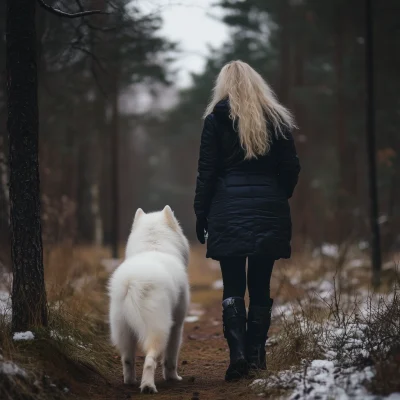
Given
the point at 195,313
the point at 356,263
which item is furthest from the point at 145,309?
the point at 356,263

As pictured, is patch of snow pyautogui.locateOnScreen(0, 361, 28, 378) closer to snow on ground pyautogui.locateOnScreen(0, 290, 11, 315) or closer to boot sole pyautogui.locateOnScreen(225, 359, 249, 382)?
snow on ground pyautogui.locateOnScreen(0, 290, 11, 315)

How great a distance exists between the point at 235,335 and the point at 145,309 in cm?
82

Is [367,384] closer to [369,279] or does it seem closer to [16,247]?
[16,247]

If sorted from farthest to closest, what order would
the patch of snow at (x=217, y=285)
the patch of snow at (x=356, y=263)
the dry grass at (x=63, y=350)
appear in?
1. the patch of snow at (x=217, y=285)
2. the patch of snow at (x=356, y=263)
3. the dry grass at (x=63, y=350)

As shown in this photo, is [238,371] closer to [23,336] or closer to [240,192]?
[240,192]

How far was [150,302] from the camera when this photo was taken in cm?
423

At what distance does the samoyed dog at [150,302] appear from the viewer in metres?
4.21

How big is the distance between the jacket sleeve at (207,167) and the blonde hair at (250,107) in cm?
Result: 21

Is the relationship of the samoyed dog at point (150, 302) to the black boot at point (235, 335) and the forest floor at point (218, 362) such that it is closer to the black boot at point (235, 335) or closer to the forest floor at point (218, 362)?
the forest floor at point (218, 362)

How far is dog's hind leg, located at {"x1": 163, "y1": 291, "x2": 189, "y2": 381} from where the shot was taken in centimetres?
490

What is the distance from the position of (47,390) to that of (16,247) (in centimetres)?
124

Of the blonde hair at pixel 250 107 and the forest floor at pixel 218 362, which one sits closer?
the forest floor at pixel 218 362

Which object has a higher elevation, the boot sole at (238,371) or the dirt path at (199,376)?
the boot sole at (238,371)

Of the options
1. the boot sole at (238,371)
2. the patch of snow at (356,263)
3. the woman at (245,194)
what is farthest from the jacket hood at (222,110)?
the patch of snow at (356,263)
